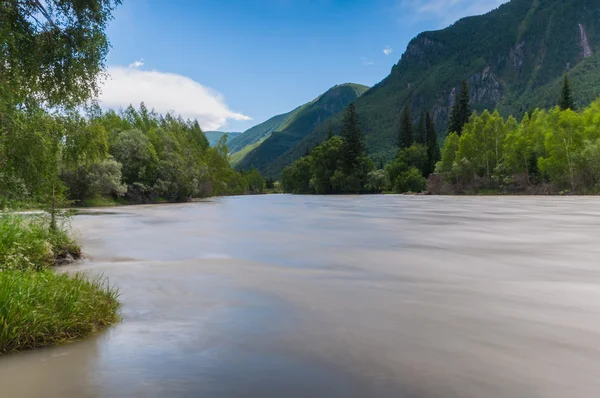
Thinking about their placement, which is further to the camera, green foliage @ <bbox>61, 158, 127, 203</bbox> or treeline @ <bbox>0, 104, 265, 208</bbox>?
green foliage @ <bbox>61, 158, 127, 203</bbox>

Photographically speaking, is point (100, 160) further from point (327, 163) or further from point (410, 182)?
point (327, 163)

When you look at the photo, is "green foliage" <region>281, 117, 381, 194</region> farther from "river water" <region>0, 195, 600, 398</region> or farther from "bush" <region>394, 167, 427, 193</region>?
"river water" <region>0, 195, 600, 398</region>

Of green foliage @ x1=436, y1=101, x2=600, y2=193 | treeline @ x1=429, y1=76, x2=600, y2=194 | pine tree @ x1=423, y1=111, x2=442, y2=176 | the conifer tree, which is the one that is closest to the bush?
treeline @ x1=429, y1=76, x2=600, y2=194

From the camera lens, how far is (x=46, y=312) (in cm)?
632

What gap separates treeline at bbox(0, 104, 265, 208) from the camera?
1235 cm

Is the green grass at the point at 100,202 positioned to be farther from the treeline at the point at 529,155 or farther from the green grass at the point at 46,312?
the treeline at the point at 529,155

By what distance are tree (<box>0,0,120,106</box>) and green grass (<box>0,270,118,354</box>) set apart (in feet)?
27.0

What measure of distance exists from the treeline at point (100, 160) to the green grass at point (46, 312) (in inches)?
250

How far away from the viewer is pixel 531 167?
252 feet

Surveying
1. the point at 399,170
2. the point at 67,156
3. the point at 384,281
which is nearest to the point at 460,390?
the point at 384,281

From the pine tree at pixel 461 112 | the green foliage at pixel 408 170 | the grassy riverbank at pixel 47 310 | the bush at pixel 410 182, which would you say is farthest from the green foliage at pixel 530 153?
the grassy riverbank at pixel 47 310

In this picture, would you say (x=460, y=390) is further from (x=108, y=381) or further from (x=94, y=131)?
(x=94, y=131)

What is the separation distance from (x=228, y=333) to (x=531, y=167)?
3289 inches

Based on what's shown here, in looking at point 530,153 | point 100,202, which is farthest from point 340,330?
point 530,153
